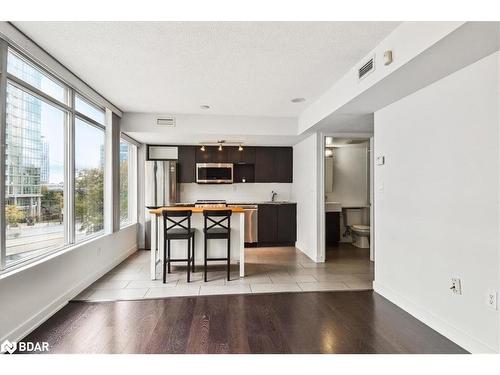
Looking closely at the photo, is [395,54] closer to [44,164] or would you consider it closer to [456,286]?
[456,286]

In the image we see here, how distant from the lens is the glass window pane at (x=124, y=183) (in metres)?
5.05

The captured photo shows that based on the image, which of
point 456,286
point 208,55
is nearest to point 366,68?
point 208,55

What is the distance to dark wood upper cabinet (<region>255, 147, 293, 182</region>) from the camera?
6.23 metres

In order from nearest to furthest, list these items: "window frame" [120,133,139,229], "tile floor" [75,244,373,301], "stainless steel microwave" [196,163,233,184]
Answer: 1. "tile floor" [75,244,373,301]
2. "window frame" [120,133,139,229]
3. "stainless steel microwave" [196,163,233,184]

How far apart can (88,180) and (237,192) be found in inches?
132

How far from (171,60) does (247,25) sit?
3.21 ft

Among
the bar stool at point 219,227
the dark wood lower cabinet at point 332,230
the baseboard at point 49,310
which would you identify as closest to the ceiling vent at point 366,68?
the bar stool at point 219,227

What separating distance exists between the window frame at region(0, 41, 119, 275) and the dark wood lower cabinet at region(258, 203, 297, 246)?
10.3ft

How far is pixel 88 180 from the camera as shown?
3738 mm

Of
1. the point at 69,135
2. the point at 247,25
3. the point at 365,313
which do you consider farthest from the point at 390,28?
the point at 69,135

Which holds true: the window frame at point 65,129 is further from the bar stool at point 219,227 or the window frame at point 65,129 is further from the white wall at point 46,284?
the bar stool at point 219,227

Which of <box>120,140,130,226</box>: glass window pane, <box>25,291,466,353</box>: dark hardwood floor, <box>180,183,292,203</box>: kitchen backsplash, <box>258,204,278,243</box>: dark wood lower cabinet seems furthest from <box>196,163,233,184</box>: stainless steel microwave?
<box>25,291,466,353</box>: dark hardwood floor

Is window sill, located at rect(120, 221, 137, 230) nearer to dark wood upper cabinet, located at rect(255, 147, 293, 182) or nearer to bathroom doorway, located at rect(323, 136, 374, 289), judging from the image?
dark wood upper cabinet, located at rect(255, 147, 293, 182)
